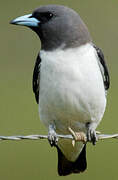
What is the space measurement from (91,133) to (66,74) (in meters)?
0.86

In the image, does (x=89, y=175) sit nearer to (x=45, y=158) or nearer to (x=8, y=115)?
(x=45, y=158)

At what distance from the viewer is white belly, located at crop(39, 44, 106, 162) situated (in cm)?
1130

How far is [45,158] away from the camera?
15.0m

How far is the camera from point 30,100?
55.5 ft

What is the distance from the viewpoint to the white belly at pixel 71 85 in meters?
11.3

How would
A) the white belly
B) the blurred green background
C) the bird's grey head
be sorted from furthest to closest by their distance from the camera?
1. the blurred green background
2. the bird's grey head
3. the white belly

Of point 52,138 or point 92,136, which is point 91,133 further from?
point 52,138

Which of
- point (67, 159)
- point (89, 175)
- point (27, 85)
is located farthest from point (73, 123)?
point (27, 85)

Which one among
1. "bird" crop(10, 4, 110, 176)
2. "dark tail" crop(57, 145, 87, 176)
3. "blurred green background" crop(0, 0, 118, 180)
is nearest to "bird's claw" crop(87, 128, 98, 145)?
"bird" crop(10, 4, 110, 176)

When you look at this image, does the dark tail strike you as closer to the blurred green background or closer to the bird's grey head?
the bird's grey head

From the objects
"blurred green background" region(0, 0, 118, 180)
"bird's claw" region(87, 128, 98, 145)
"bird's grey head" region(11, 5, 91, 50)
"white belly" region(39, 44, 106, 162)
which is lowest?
"blurred green background" region(0, 0, 118, 180)

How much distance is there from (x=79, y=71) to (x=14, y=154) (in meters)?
Result: 4.09

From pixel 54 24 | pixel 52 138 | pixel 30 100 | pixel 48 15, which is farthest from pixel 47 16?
pixel 30 100

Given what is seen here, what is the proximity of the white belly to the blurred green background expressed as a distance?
117 inches
